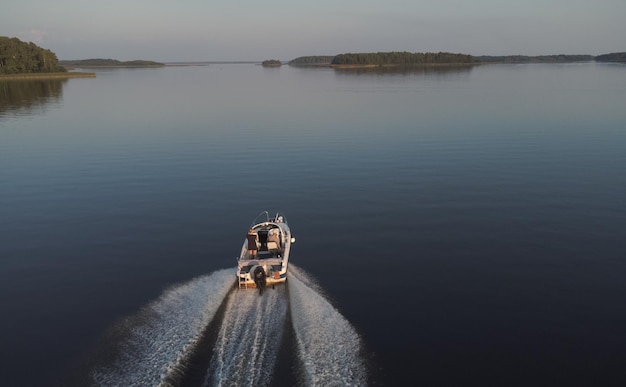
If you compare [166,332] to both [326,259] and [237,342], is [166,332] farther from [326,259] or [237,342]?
[326,259]

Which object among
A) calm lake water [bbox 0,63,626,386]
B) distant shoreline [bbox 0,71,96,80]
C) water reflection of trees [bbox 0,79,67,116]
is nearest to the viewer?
calm lake water [bbox 0,63,626,386]

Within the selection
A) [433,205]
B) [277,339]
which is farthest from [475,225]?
[277,339]

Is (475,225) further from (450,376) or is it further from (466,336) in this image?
(450,376)

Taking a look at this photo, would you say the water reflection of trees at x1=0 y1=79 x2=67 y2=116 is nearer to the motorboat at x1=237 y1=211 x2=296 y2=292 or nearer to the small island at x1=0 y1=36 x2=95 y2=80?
the small island at x1=0 y1=36 x2=95 y2=80

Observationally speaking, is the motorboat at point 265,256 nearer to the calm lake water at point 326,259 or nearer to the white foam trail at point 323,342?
the calm lake water at point 326,259

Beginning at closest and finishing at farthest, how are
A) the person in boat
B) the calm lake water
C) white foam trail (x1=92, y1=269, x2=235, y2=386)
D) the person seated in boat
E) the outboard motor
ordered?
white foam trail (x1=92, y1=269, x2=235, y2=386), the calm lake water, the outboard motor, the person in boat, the person seated in boat

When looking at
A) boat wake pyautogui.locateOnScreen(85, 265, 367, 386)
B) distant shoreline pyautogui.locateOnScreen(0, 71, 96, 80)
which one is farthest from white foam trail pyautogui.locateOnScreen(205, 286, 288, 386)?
distant shoreline pyautogui.locateOnScreen(0, 71, 96, 80)

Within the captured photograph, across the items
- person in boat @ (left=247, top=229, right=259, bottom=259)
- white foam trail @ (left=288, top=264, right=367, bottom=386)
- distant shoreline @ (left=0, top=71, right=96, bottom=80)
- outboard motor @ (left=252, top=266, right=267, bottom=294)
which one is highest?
distant shoreline @ (left=0, top=71, right=96, bottom=80)
